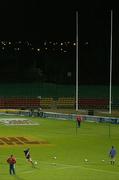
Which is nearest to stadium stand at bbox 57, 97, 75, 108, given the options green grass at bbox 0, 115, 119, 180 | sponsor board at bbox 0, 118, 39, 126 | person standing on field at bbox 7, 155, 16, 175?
green grass at bbox 0, 115, 119, 180

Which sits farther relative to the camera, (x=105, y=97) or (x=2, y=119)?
(x=105, y=97)

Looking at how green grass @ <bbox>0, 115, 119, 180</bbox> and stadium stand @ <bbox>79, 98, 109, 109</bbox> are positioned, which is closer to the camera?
green grass @ <bbox>0, 115, 119, 180</bbox>

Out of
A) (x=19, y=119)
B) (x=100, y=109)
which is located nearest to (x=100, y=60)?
(x=100, y=109)

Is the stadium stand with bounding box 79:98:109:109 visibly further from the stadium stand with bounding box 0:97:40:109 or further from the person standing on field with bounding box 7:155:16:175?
the person standing on field with bounding box 7:155:16:175

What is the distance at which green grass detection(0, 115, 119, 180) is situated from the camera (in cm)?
3356

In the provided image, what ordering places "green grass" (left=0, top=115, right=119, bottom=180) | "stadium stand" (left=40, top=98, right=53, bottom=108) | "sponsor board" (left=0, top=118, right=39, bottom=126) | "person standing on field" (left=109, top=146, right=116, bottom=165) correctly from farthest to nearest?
"stadium stand" (left=40, top=98, right=53, bottom=108)
"sponsor board" (left=0, top=118, right=39, bottom=126)
"person standing on field" (left=109, top=146, right=116, bottom=165)
"green grass" (left=0, top=115, right=119, bottom=180)

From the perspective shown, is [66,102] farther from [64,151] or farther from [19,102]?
[64,151]

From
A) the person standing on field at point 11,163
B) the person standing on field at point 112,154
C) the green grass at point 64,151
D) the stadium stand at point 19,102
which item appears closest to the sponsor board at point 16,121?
the green grass at point 64,151

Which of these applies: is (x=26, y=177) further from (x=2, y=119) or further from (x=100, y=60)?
(x=100, y=60)

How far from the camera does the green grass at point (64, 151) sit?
33.6 metres

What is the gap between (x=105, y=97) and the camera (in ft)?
288

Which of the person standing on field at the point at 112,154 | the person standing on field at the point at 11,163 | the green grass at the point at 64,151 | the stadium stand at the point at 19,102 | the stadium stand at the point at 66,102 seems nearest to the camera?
the person standing on field at the point at 11,163

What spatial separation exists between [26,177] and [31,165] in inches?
164

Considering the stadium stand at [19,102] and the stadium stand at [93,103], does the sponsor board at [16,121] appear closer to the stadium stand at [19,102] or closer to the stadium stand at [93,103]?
the stadium stand at [19,102]
